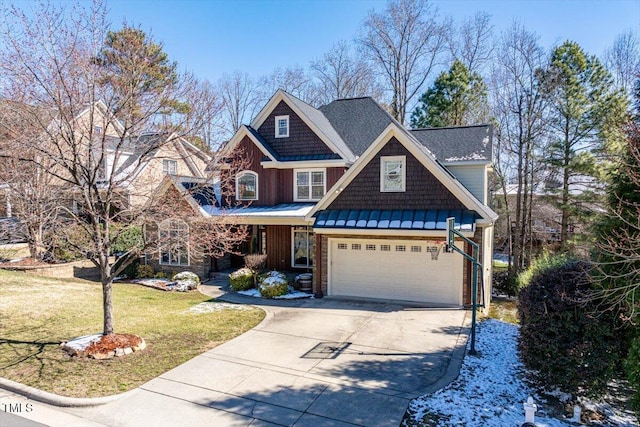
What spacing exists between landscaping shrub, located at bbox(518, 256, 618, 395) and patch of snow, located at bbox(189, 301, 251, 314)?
30.5 ft

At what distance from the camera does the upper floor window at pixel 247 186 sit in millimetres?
19812

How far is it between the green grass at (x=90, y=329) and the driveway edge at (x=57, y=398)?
0.13 metres

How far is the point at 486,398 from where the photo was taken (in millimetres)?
7172

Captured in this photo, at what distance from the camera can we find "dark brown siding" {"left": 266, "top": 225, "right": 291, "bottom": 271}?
19422 mm

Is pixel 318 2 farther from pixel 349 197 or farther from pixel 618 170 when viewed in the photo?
pixel 618 170

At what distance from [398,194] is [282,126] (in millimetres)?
8316

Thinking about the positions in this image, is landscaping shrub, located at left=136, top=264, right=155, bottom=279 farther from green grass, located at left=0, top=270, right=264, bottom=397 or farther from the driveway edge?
the driveway edge

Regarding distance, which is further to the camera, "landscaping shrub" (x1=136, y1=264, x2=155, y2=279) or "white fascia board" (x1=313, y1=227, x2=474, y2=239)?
"landscaping shrub" (x1=136, y1=264, x2=155, y2=279)

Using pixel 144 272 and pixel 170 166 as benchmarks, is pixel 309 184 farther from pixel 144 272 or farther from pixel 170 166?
pixel 170 166

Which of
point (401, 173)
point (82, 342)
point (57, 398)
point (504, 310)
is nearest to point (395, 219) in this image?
point (401, 173)

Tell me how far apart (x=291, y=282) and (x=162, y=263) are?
24.3 ft

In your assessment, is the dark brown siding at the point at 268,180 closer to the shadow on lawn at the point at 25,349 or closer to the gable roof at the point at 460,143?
the gable roof at the point at 460,143

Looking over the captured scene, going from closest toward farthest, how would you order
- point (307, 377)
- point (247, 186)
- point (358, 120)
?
1. point (307, 377)
2. point (247, 186)
3. point (358, 120)

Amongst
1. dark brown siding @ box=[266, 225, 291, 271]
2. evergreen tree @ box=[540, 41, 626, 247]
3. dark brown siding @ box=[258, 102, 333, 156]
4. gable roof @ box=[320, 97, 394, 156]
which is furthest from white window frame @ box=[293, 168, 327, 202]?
evergreen tree @ box=[540, 41, 626, 247]
